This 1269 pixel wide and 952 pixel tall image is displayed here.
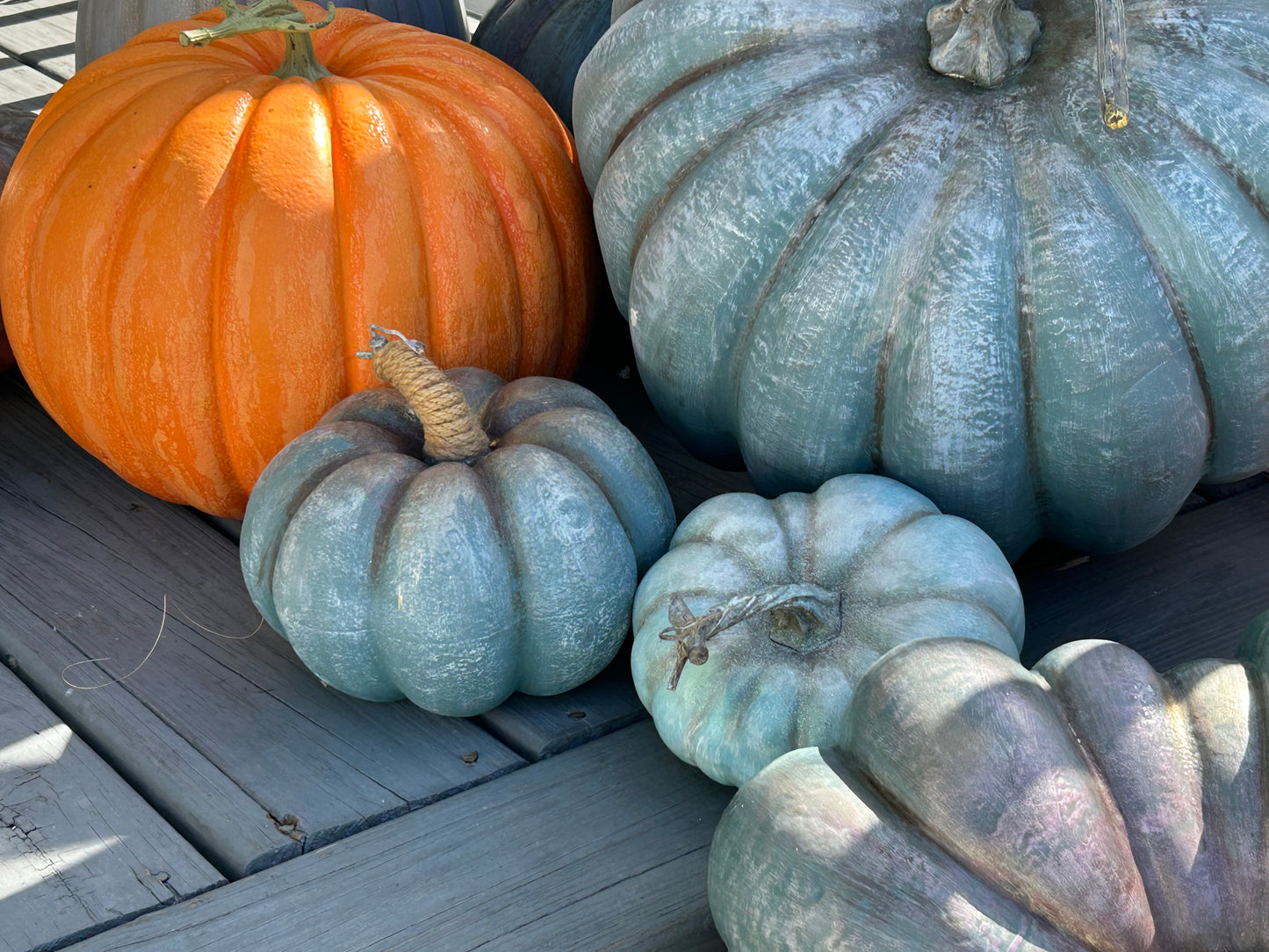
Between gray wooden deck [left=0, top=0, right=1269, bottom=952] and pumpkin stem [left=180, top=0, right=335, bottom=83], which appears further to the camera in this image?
pumpkin stem [left=180, top=0, right=335, bottom=83]

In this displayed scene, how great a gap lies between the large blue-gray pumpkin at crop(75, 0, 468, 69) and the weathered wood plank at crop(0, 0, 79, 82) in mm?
883

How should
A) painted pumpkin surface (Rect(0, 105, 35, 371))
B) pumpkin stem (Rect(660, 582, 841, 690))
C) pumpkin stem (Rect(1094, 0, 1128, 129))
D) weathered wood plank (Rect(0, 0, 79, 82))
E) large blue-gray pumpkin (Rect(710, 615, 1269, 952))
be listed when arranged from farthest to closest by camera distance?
weathered wood plank (Rect(0, 0, 79, 82)), painted pumpkin surface (Rect(0, 105, 35, 371)), pumpkin stem (Rect(1094, 0, 1128, 129)), pumpkin stem (Rect(660, 582, 841, 690)), large blue-gray pumpkin (Rect(710, 615, 1269, 952))

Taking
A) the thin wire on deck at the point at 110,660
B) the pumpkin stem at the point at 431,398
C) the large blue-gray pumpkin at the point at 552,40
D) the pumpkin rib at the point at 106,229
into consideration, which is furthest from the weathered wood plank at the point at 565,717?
the large blue-gray pumpkin at the point at 552,40

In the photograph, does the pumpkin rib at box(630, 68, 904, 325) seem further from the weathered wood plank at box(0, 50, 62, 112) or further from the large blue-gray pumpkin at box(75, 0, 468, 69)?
the weathered wood plank at box(0, 50, 62, 112)

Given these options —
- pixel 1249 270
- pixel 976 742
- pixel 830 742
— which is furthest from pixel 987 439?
pixel 976 742

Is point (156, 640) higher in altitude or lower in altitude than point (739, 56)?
lower

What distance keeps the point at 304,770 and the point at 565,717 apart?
336 millimetres

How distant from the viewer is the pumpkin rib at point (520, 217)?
2.00 metres

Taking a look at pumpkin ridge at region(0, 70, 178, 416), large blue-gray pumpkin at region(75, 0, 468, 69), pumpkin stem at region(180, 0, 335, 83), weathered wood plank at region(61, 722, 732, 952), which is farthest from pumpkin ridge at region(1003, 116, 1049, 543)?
large blue-gray pumpkin at region(75, 0, 468, 69)

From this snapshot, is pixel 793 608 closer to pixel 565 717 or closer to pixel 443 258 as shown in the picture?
pixel 565 717

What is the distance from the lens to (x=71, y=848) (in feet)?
4.94

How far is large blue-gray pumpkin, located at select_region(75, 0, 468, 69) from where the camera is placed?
262cm

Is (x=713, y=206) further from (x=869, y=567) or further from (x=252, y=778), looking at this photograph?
(x=252, y=778)

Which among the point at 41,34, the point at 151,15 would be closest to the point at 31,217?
the point at 151,15
